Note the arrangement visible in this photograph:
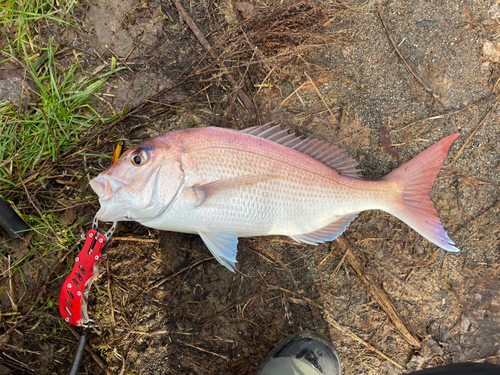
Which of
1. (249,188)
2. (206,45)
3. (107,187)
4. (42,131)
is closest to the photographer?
(107,187)

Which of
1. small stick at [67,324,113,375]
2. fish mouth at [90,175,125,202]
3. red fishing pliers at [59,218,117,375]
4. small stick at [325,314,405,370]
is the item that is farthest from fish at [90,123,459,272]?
small stick at [67,324,113,375]

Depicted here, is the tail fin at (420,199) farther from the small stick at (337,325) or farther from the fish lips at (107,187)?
the fish lips at (107,187)

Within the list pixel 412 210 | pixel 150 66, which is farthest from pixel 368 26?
pixel 150 66

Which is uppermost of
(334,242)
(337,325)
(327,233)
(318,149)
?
(318,149)

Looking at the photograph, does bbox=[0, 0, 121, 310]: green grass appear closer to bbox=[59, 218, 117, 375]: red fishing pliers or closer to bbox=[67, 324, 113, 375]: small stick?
bbox=[59, 218, 117, 375]: red fishing pliers

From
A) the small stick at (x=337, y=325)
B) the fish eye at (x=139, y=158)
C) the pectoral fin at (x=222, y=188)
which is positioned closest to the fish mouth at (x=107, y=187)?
the fish eye at (x=139, y=158)

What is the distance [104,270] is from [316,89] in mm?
2599

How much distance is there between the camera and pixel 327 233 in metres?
2.44

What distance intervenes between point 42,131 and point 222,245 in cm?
199

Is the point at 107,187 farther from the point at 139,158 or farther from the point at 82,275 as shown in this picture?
the point at 82,275

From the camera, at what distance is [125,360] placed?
2.48m

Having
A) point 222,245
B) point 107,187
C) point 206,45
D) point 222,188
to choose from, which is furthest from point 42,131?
point 222,245

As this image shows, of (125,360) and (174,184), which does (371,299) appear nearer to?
(174,184)

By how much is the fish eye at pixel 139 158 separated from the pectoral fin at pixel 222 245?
68 centimetres
